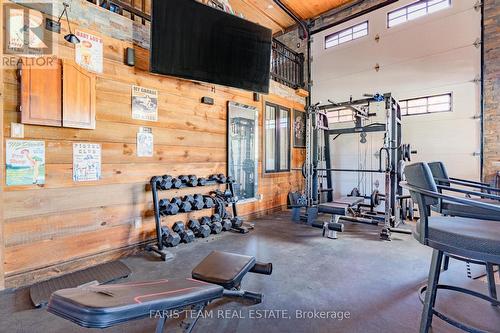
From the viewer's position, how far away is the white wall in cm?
436

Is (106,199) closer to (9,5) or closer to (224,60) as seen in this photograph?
(9,5)

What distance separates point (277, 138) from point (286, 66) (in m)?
1.89

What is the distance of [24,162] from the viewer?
7.65 ft

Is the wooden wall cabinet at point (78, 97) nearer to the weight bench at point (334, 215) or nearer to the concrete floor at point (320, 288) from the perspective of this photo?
the concrete floor at point (320, 288)

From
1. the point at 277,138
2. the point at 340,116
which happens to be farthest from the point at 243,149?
the point at 340,116

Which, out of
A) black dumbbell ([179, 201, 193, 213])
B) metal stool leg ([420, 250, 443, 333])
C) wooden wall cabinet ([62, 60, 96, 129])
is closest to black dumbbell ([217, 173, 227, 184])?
black dumbbell ([179, 201, 193, 213])

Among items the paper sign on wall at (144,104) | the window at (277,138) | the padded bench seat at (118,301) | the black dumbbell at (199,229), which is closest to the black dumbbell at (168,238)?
the black dumbbell at (199,229)

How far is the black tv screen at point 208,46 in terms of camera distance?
3068 mm

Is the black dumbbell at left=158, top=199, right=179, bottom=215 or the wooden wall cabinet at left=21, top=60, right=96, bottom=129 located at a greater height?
the wooden wall cabinet at left=21, top=60, right=96, bottom=129

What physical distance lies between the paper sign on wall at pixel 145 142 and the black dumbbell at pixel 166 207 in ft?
2.03

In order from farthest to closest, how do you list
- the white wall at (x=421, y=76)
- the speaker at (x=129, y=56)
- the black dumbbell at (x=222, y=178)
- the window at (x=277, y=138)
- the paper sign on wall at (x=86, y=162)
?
the window at (x=277, y=138) → the white wall at (x=421, y=76) → the black dumbbell at (x=222, y=178) → the speaker at (x=129, y=56) → the paper sign on wall at (x=86, y=162)

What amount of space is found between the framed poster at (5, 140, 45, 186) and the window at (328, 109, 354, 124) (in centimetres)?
555

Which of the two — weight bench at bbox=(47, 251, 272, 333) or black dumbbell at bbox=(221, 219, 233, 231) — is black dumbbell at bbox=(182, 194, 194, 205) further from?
weight bench at bbox=(47, 251, 272, 333)

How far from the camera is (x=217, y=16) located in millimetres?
3547
